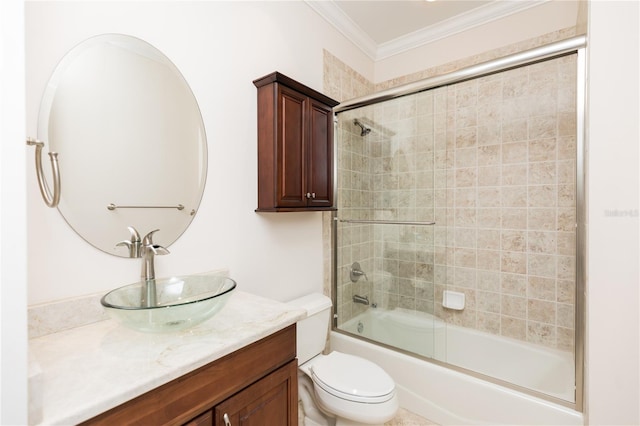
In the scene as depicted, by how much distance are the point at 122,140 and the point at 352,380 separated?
1.46 metres

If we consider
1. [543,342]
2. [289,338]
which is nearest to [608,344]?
[543,342]

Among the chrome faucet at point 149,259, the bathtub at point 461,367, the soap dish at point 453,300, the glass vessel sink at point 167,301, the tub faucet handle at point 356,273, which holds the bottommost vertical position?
the bathtub at point 461,367

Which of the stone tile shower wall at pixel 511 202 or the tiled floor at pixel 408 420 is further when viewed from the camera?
the stone tile shower wall at pixel 511 202

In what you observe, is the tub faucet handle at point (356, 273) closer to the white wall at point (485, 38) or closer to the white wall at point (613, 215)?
the white wall at point (613, 215)

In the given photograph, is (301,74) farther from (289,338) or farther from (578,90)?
(289,338)

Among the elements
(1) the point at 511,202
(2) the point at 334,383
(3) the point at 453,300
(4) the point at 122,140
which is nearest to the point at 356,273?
(3) the point at 453,300

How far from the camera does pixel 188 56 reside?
1.33m

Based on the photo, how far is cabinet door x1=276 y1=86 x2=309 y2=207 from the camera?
1.58m

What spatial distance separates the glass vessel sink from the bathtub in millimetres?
1315

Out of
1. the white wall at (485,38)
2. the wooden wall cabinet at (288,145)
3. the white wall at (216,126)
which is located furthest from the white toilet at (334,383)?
the white wall at (485,38)

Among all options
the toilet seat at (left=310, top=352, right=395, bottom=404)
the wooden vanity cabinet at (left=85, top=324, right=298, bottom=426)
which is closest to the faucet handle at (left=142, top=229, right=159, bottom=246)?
the wooden vanity cabinet at (left=85, top=324, right=298, bottom=426)

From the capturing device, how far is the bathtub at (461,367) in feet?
5.02

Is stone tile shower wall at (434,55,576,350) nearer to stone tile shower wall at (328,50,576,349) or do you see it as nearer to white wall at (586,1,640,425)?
stone tile shower wall at (328,50,576,349)

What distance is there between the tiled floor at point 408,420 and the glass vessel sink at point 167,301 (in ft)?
4.55
